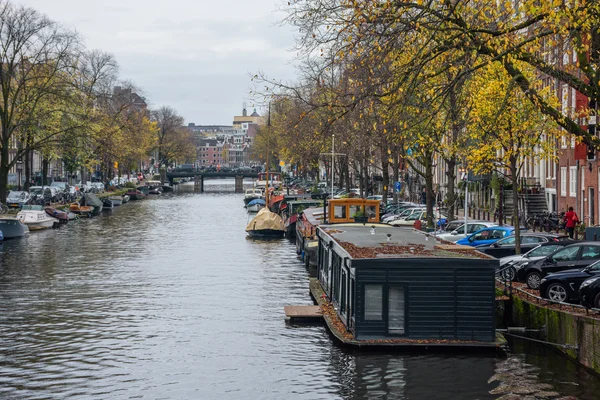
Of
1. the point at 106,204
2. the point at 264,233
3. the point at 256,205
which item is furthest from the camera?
the point at 106,204

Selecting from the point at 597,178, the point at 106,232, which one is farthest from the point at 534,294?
the point at 106,232

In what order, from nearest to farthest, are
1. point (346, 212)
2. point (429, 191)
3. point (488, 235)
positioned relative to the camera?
point (488, 235)
point (346, 212)
point (429, 191)

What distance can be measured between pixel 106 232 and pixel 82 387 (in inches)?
1914

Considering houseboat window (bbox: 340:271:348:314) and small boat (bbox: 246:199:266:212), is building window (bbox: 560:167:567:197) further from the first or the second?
small boat (bbox: 246:199:266:212)

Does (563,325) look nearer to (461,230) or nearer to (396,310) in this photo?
(396,310)

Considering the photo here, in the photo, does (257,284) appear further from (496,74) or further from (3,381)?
(3,381)

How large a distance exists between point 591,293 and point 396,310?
526 centimetres

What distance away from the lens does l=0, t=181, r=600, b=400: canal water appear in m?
24.8

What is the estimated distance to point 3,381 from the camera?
1020 inches

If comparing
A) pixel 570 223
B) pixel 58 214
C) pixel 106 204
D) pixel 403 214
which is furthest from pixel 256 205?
pixel 570 223

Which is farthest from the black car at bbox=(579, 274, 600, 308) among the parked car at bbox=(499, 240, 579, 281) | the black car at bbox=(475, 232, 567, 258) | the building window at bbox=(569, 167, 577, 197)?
the building window at bbox=(569, 167, 577, 197)

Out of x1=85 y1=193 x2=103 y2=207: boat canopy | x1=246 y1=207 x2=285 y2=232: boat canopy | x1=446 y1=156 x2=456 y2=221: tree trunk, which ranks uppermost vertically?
x1=446 y1=156 x2=456 y2=221: tree trunk

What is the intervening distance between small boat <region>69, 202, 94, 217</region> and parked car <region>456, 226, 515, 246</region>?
52.7 meters

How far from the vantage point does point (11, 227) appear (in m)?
65.4
